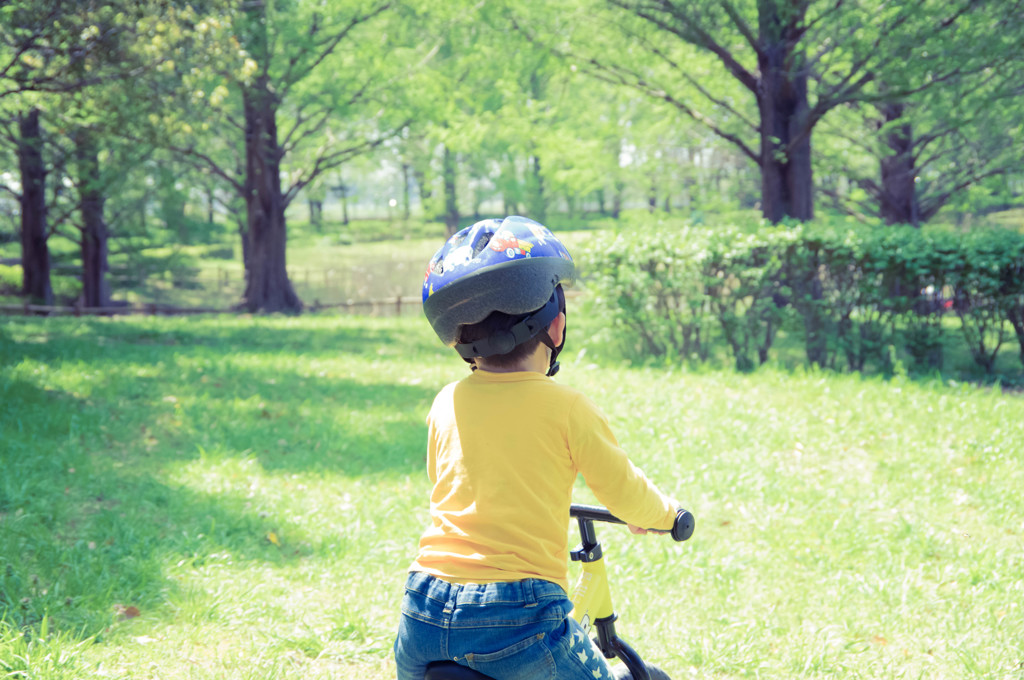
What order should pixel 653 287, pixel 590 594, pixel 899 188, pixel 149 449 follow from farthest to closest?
pixel 899 188
pixel 653 287
pixel 149 449
pixel 590 594

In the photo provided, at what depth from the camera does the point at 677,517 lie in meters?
2.04

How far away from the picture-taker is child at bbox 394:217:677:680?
1830 mm

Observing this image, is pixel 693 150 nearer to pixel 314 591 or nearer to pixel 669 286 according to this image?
pixel 669 286

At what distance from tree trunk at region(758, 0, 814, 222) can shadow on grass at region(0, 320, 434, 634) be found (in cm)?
664

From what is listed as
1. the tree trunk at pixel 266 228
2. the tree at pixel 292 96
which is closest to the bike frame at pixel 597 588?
the tree at pixel 292 96

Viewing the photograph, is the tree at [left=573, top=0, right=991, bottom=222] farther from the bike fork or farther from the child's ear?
the bike fork

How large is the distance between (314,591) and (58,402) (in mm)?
4284

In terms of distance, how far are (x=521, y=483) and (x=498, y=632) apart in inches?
13.6

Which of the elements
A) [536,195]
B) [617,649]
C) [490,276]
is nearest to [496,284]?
[490,276]

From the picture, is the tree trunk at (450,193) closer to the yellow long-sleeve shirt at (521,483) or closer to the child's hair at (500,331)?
the child's hair at (500,331)

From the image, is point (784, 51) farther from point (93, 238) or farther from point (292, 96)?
point (93, 238)

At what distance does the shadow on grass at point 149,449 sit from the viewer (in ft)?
13.5

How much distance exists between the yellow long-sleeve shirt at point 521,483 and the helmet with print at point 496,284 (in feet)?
0.39

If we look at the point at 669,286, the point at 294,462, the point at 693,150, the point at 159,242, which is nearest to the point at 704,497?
the point at 294,462
